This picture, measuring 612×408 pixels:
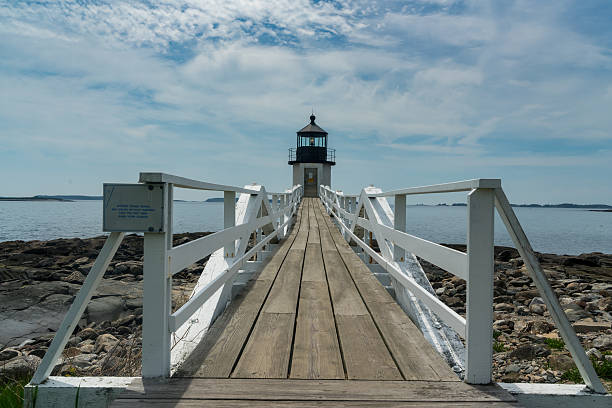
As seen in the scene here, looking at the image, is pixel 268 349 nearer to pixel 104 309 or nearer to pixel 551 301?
pixel 551 301

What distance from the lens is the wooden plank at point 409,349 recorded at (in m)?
2.17

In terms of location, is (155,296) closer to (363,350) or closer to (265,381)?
(265,381)

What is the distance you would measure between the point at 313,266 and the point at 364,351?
9.52 feet

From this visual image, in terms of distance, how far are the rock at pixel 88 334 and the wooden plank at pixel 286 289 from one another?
3367 mm

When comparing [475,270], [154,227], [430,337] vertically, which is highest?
[154,227]

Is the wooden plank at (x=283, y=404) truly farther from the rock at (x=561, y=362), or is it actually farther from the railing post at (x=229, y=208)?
the rock at (x=561, y=362)

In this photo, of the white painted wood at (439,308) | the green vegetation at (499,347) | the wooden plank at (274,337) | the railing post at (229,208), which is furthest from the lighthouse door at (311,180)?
the white painted wood at (439,308)

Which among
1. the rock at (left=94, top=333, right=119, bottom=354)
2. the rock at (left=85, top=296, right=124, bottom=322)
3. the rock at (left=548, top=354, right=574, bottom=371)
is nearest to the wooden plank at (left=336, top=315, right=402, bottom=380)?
the rock at (left=548, top=354, right=574, bottom=371)

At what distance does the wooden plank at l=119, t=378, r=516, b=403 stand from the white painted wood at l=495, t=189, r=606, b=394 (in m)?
0.42

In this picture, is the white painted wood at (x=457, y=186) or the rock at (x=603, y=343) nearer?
the white painted wood at (x=457, y=186)

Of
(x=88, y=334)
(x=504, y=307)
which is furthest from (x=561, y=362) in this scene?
(x=88, y=334)

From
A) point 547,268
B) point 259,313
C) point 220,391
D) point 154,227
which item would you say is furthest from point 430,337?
point 547,268

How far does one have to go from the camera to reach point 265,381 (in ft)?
6.74

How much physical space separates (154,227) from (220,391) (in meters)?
0.88
